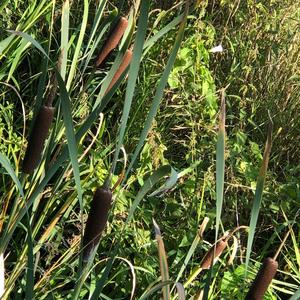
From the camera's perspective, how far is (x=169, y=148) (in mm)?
2793

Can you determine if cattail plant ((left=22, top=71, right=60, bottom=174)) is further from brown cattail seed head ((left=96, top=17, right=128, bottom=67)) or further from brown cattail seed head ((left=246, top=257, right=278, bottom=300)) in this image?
brown cattail seed head ((left=246, top=257, right=278, bottom=300))

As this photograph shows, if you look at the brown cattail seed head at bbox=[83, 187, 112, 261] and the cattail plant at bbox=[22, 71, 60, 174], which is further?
the cattail plant at bbox=[22, 71, 60, 174]

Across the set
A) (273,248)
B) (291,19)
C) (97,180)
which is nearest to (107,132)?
(97,180)

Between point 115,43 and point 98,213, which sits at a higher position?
point 115,43

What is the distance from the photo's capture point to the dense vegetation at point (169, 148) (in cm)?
202

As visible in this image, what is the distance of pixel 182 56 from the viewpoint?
9.18ft

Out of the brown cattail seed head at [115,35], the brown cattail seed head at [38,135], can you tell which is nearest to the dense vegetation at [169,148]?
the brown cattail seed head at [115,35]

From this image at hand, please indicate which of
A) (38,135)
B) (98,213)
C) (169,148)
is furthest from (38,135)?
(169,148)

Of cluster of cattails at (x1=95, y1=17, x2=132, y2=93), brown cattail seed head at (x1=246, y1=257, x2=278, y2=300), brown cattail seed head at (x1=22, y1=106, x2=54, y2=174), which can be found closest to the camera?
brown cattail seed head at (x1=246, y1=257, x2=278, y2=300)

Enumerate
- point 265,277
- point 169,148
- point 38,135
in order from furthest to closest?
point 169,148, point 38,135, point 265,277

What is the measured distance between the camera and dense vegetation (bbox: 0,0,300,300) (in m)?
2.02

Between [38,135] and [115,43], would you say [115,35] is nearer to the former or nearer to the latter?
[115,43]

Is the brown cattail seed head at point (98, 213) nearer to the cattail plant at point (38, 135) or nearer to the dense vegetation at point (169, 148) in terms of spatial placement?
the cattail plant at point (38, 135)

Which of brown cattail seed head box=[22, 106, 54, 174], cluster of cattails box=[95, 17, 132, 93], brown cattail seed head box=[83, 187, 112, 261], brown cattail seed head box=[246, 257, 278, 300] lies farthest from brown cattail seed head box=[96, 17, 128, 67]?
brown cattail seed head box=[246, 257, 278, 300]
